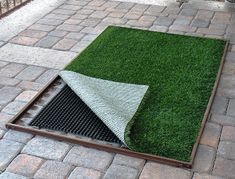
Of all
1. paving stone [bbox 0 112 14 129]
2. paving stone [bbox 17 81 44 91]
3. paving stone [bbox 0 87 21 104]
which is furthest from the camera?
paving stone [bbox 17 81 44 91]

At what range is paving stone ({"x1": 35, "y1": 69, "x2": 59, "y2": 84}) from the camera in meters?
3.84

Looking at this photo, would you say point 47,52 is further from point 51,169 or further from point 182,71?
point 51,169

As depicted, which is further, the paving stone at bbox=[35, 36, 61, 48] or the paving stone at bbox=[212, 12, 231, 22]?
the paving stone at bbox=[212, 12, 231, 22]

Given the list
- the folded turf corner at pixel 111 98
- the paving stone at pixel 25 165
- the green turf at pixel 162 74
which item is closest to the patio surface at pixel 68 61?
the paving stone at pixel 25 165

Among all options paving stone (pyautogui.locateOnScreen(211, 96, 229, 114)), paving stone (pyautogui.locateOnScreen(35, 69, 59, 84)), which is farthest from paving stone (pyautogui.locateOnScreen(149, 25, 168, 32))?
paving stone (pyautogui.locateOnScreen(211, 96, 229, 114))

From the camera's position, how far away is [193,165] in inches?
110

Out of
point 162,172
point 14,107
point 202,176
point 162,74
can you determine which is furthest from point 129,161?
point 162,74

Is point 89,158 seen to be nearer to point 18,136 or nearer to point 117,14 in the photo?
point 18,136

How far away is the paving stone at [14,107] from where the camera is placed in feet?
11.1

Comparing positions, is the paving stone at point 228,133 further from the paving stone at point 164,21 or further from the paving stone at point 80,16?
the paving stone at point 80,16

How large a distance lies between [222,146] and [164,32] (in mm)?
2066

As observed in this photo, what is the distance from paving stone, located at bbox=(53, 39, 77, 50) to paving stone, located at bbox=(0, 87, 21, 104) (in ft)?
3.04

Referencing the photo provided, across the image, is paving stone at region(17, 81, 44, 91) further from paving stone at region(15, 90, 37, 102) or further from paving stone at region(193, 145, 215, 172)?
paving stone at region(193, 145, 215, 172)

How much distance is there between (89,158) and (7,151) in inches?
21.3
